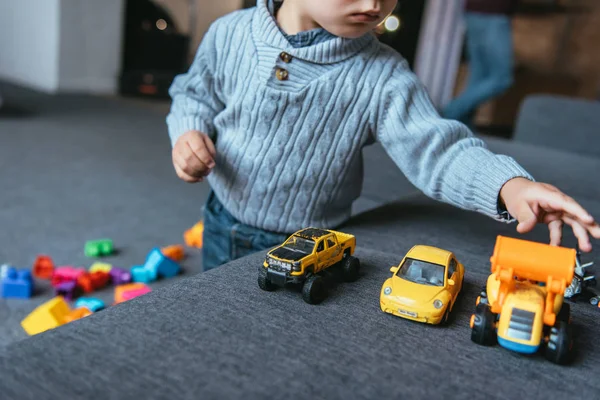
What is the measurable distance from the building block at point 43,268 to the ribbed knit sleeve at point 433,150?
904 millimetres

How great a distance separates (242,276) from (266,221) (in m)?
0.26

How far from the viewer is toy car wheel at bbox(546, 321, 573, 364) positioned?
0.54 metres

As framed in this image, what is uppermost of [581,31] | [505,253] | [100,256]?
[581,31]

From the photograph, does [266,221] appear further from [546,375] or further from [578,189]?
[578,189]

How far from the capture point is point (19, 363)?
0.49 m

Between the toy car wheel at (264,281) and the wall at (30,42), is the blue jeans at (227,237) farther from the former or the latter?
the wall at (30,42)

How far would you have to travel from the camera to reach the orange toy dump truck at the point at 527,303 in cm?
55

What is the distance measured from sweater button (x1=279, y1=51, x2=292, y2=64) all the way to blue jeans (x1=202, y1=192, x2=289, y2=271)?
10.8 inches

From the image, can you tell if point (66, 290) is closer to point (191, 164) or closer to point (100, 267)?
point (100, 267)

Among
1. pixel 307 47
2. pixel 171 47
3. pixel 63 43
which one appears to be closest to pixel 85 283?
pixel 307 47

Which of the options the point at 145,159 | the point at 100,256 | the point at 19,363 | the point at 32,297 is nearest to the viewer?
the point at 19,363

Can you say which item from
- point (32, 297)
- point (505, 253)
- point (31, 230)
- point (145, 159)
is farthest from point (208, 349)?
point (145, 159)

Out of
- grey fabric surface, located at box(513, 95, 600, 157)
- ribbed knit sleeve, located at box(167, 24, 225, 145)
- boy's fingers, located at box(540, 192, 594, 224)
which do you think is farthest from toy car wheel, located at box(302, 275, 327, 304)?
grey fabric surface, located at box(513, 95, 600, 157)

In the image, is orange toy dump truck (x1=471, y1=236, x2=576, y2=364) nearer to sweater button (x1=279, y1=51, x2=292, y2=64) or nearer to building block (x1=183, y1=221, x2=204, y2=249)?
sweater button (x1=279, y1=51, x2=292, y2=64)
